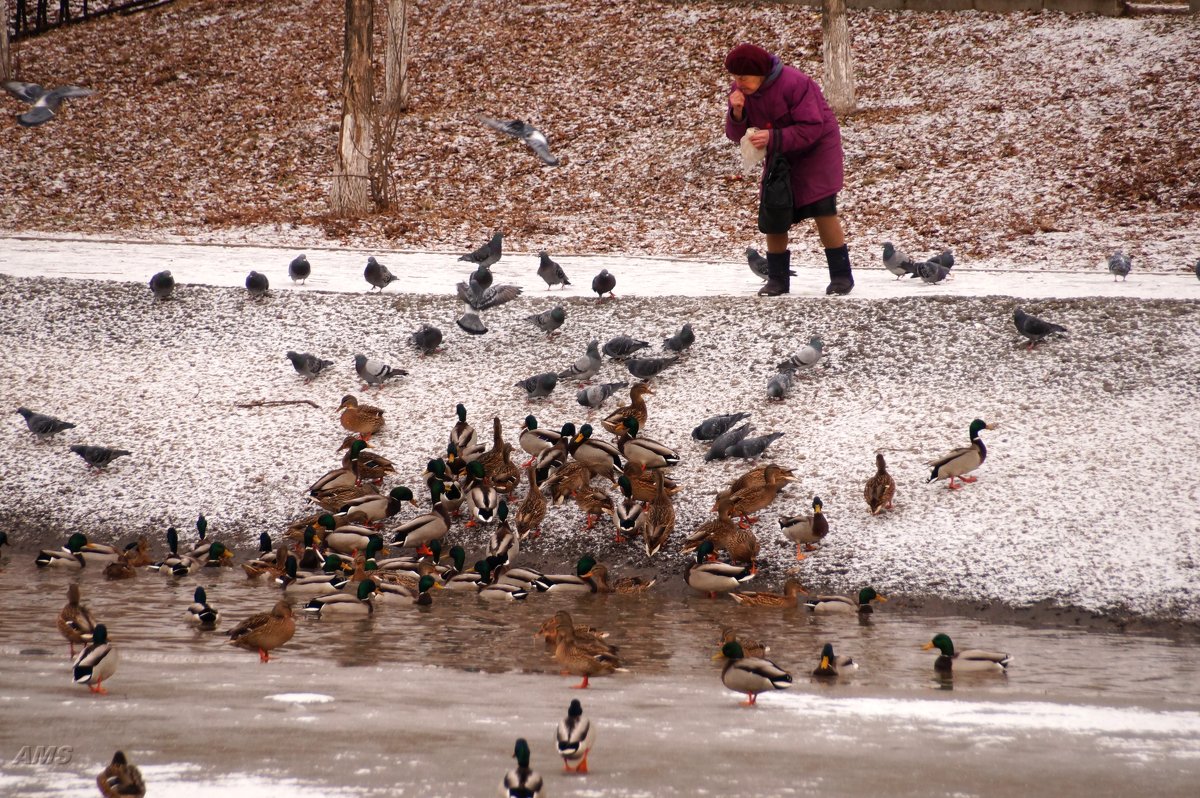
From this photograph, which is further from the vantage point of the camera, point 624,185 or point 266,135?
point 266,135

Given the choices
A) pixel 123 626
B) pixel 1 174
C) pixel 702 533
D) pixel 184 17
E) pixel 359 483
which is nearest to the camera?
pixel 123 626

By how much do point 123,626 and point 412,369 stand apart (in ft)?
13.1

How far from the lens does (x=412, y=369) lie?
10656 mm

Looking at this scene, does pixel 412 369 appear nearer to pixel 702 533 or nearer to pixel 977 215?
pixel 702 533

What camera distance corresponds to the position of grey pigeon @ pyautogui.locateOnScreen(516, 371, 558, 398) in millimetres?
9852

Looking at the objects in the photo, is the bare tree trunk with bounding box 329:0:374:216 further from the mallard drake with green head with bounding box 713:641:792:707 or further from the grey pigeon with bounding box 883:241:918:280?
the mallard drake with green head with bounding box 713:641:792:707

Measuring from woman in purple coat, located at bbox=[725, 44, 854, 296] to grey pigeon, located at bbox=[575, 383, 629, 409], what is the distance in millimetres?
2524

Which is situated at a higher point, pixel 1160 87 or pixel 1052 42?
pixel 1052 42

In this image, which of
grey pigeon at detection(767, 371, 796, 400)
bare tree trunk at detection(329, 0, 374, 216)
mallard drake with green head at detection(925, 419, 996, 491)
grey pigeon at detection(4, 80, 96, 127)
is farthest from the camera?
bare tree trunk at detection(329, 0, 374, 216)

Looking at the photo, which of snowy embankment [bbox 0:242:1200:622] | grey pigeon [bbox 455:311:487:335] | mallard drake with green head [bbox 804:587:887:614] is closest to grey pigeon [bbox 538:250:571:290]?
snowy embankment [bbox 0:242:1200:622]

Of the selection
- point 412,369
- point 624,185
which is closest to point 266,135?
point 624,185

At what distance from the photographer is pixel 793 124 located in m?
10.6

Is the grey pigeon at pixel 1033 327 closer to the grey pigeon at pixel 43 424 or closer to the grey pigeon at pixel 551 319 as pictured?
the grey pigeon at pixel 551 319

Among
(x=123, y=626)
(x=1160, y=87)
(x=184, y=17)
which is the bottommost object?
(x=123, y=626)
